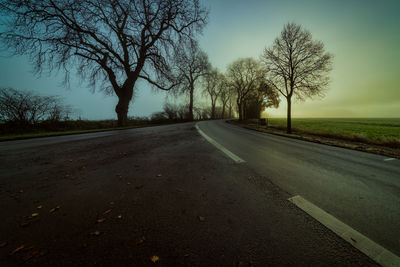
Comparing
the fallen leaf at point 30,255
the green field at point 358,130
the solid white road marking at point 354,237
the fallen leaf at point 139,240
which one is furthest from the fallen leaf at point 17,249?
the green field at point 358,130

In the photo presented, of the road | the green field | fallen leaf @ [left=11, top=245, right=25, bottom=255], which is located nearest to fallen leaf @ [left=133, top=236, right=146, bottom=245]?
fallen leaf @ [left=11, top=245, right=25, bottom=255]

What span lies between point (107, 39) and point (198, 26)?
9024 mm

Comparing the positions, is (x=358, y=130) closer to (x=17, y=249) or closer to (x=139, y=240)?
(x=139, y=240)

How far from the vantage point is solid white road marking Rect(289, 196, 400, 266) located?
1125 millimetres

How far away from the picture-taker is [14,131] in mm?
10992

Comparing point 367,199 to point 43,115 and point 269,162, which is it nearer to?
point 269,162

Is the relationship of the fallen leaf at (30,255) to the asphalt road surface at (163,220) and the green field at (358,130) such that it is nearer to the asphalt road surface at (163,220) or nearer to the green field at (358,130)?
the asphalt road surface at (163,220)

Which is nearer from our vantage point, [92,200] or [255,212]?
[255,212]

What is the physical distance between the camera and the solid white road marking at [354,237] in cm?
112

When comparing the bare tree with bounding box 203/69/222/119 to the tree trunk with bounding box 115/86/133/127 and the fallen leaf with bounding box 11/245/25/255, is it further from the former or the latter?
the fallen leaf with bounding box 11/245/25/255

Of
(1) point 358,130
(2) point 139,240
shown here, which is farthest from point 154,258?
(1) point 358,130

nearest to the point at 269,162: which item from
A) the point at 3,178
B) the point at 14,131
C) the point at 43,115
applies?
the point at 3,178

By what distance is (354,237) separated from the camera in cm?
131

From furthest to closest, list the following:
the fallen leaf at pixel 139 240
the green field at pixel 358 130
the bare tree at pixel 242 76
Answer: the bare tree at pixel 242 76 → the green field at pixel 358 130 → the fallen leaf at pixel 139 240
